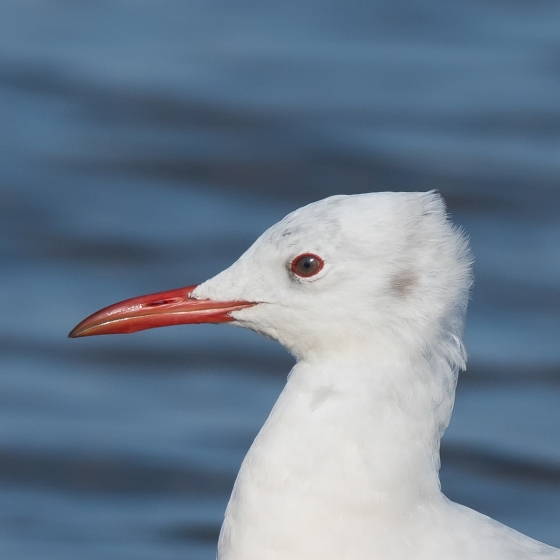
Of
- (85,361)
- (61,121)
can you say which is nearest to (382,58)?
(61,121)

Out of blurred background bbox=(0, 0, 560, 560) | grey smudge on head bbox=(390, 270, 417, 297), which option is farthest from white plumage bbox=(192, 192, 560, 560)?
blurred background bbox=(0, 0, 560, 560)

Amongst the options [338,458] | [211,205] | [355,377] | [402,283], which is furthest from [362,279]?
[211,205]

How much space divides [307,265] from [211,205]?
515 cm

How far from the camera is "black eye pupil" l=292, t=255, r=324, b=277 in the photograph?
16.0ft

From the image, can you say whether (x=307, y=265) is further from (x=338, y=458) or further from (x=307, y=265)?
(x=338, y=458)

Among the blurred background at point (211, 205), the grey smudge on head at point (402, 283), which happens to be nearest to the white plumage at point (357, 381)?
the grey smudge on head at point (402, 283)

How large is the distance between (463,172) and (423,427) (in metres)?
5.66

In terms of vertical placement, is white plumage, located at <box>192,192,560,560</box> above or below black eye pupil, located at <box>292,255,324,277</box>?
below

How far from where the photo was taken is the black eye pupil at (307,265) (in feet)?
16.0

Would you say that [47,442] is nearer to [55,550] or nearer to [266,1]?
[55,550]

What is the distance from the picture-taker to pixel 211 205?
1000cm

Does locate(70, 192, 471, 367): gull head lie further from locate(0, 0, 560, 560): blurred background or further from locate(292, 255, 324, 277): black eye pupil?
locate(0, 0, 560, 560): blurred background

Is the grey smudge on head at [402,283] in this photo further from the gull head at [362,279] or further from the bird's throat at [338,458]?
the bird's throat at [338,458]

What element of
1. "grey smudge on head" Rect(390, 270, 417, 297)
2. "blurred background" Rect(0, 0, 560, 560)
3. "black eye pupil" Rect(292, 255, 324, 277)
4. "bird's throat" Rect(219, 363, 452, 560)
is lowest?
"bird's throat" Rect(219, 363, 452, 560)
